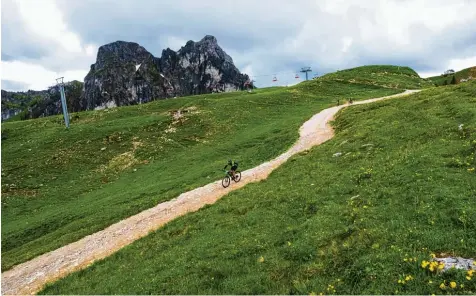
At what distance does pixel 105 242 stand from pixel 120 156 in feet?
103

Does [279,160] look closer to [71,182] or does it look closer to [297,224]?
[297,224]

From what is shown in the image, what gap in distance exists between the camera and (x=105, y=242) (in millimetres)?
26078

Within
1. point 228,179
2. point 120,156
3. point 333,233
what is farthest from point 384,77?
point 333,233

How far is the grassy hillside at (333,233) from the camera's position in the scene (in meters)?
13.1

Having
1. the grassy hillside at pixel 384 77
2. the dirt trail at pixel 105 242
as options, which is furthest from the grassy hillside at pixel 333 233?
the grassy hillside at pixel 384 77

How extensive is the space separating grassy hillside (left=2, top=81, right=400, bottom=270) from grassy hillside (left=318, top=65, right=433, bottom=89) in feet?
34.1

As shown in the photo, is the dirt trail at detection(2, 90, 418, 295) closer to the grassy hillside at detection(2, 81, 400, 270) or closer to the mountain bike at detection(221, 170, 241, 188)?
the mountain bike at detection(221, 170, 241, 188)

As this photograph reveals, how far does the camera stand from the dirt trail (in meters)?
22.8

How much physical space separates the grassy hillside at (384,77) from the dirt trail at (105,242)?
68.6 meters

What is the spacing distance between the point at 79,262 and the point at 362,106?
44.1m

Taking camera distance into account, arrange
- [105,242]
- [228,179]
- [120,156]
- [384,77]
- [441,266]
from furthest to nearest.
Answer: [384,77]
[120,156]
[228,179]
[105,242]
[441,266]

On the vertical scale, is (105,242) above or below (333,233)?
below

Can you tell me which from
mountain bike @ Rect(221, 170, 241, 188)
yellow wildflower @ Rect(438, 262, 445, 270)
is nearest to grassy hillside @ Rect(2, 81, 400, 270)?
mountain bike @ Rect(221, 170, 241, 188)

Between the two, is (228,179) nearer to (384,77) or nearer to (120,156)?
(120,156)
